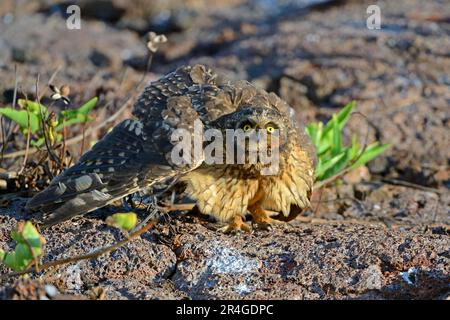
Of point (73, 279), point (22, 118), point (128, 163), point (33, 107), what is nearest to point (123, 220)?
point (73, 279)

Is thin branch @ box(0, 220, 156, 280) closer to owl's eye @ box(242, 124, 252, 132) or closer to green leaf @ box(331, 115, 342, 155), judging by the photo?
owl's eye @ box(242, 124, 252, 132)

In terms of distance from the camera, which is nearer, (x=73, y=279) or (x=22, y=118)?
(x=73, y=279)

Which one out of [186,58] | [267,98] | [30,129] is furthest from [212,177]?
[186,58]

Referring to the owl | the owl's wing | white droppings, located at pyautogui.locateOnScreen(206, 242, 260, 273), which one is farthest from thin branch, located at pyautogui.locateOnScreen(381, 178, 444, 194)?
white droppings, located at pyautogui.locateOnScreen(206, 242, 260, 273)

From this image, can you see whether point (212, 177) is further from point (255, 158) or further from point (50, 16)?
point (50, 16)

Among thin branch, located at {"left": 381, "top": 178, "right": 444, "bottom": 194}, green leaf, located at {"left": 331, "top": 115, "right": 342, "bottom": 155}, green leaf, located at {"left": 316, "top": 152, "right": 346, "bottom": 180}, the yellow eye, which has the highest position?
the yellow eye

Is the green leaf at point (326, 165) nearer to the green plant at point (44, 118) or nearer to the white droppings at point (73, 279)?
the green plant at point (44, 118)

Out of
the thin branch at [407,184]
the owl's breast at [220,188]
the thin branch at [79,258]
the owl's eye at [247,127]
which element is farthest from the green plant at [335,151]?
the thin branch at [79,258]

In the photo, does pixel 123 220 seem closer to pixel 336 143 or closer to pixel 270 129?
pixel 270 129
